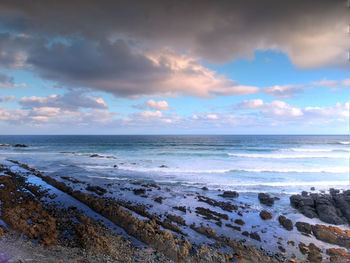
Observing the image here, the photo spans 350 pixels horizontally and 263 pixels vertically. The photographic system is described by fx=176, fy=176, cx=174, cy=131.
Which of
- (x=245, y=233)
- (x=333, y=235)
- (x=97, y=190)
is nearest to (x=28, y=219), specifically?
(x=97, y=190)

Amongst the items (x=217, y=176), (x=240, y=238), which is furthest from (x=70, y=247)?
(x=217, y=176)

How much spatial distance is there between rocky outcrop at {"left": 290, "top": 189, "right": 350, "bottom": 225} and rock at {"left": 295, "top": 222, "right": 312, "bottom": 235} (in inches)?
77.3

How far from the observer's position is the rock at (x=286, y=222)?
1040 cm

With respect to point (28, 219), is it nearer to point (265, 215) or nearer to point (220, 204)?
point (220, 204)

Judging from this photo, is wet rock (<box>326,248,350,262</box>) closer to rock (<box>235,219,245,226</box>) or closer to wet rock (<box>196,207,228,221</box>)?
rock (<box>235,219,245,226</box>)

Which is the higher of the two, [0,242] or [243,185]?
[0,242]

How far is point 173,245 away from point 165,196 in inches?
292

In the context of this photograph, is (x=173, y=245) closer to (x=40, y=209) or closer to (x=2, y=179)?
(x=40, y=209)

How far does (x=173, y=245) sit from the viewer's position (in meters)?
7.52

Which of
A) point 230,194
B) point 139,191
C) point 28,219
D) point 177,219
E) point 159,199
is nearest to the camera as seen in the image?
point 28,219

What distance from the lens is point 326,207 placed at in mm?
12203

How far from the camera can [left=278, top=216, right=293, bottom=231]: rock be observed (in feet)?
34.1

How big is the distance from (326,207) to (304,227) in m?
3.51

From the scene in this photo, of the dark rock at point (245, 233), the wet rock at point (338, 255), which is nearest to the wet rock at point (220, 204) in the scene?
the dark rock at point (245, 233)
